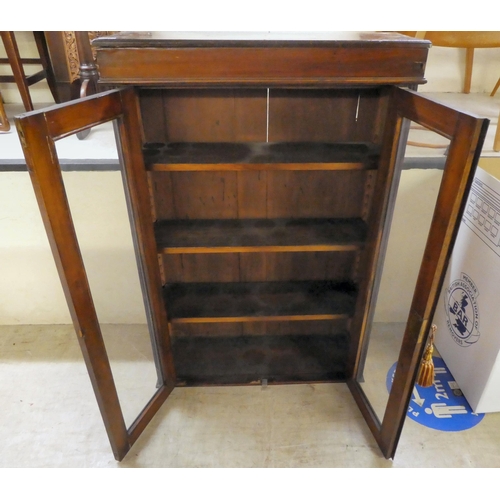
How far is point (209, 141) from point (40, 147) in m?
0.63

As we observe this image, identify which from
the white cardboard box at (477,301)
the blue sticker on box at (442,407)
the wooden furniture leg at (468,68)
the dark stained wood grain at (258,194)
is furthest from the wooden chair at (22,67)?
the wooden furniture leg at (468,68)

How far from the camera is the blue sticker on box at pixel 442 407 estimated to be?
5.07 ft

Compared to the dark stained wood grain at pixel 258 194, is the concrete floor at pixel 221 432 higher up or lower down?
A: lower down

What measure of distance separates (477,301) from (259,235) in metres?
0.88

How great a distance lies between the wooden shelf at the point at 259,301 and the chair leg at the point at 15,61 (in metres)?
1.25

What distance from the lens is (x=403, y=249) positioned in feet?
6.01

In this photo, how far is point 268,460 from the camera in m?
1.44

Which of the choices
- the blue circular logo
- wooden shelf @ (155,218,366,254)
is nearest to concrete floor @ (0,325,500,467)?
the blue circular logo

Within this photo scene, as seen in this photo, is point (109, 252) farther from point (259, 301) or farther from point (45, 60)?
point (45, 60)

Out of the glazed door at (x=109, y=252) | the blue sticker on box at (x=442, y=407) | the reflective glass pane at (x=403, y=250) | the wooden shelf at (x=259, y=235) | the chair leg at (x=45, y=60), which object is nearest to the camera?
the glazed door at (x=109, y=252)

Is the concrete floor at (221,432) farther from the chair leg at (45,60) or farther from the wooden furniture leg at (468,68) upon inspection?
the wooden furniture leg at (468,68)

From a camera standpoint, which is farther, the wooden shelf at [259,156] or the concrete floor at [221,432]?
the concrete floor at [221,432]

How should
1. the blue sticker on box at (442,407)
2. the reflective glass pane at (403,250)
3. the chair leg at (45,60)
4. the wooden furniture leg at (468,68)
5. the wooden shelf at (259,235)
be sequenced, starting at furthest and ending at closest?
1. the wooden furniture leg at (468,68)
2. the chair leg at (45,60)
3. the reflective glass pane at (403,250)
4. the blue sticker on box at (442,407)
5. the wooden shelf at (259,235)

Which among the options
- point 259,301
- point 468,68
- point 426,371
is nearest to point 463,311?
point 426,371
